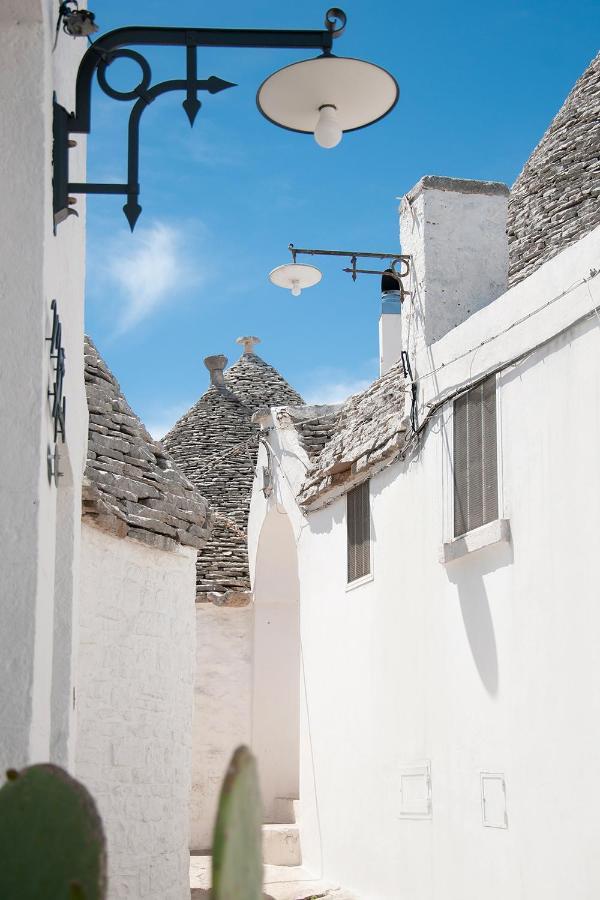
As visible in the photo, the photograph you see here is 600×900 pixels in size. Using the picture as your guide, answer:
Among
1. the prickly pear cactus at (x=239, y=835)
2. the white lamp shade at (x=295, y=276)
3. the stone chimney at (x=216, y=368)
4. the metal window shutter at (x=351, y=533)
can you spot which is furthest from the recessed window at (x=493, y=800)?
the stone chimney at (x=216, y=368)

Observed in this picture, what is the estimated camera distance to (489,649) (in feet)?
27.8

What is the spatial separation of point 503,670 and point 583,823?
1424 mm

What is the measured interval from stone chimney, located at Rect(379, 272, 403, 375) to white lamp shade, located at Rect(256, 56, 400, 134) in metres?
8.18

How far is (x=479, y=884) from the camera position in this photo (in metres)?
8.32

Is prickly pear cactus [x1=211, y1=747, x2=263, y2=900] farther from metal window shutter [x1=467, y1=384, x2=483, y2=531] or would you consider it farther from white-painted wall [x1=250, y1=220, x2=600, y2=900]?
metal window shutter [x1=467, y1=384, x2=483, y2=531]

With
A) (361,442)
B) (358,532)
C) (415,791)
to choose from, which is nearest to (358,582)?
(358,532)

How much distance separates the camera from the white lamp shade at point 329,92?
493 cm

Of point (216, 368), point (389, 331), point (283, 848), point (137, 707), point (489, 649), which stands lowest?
Result: point (283, 848)

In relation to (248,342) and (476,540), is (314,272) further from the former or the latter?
(248,342)

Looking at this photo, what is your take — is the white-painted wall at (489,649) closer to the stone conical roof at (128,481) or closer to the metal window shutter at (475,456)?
the metal window shutter at (475,456)

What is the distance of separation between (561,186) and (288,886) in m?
13.2

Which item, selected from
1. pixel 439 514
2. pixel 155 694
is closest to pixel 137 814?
pixel 155 694

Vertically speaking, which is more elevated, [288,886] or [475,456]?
[475,456]

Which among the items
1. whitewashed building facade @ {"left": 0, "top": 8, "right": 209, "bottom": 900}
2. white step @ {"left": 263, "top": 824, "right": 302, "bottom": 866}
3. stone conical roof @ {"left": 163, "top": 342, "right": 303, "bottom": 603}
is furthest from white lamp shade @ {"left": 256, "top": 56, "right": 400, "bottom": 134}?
stone conical roof @ {"left": 163, "top": 342, "right": 303, "bottom": 603}
